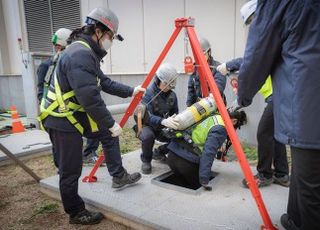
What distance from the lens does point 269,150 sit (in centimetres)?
290

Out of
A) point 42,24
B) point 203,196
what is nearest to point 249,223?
point 203,196

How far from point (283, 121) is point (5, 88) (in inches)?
388

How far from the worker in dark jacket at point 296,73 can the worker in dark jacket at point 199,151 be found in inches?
49.4

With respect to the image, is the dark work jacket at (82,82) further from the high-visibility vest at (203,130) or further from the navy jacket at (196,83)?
the navy jacket at (196,83)

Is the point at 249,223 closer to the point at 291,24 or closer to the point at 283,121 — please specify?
the point at 283,121

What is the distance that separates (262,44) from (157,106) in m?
2.14

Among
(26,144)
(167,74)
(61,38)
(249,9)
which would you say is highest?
(249,9)

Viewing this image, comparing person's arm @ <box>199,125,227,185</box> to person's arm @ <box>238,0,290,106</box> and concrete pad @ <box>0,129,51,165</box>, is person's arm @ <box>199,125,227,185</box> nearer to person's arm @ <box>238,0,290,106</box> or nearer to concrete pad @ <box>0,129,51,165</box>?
person's arm @ <box>238,0,290,106</box>

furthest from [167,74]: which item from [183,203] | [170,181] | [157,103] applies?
[183,203]

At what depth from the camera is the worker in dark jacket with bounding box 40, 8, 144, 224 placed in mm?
2416

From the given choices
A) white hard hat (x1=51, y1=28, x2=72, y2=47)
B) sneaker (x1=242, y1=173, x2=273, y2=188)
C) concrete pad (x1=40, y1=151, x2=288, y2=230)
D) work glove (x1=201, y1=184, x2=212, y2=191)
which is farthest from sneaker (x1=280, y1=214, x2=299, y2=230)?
white hard hat (x1=51, y1=28, x2=72, y2=47)

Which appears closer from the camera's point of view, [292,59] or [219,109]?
[292,59]

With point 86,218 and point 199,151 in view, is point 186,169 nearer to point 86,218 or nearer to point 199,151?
point 199,151

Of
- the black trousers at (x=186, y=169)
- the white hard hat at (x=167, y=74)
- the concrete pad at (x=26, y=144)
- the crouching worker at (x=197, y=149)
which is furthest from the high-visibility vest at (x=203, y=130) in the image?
the concrete pad at (x=26, y=144)
